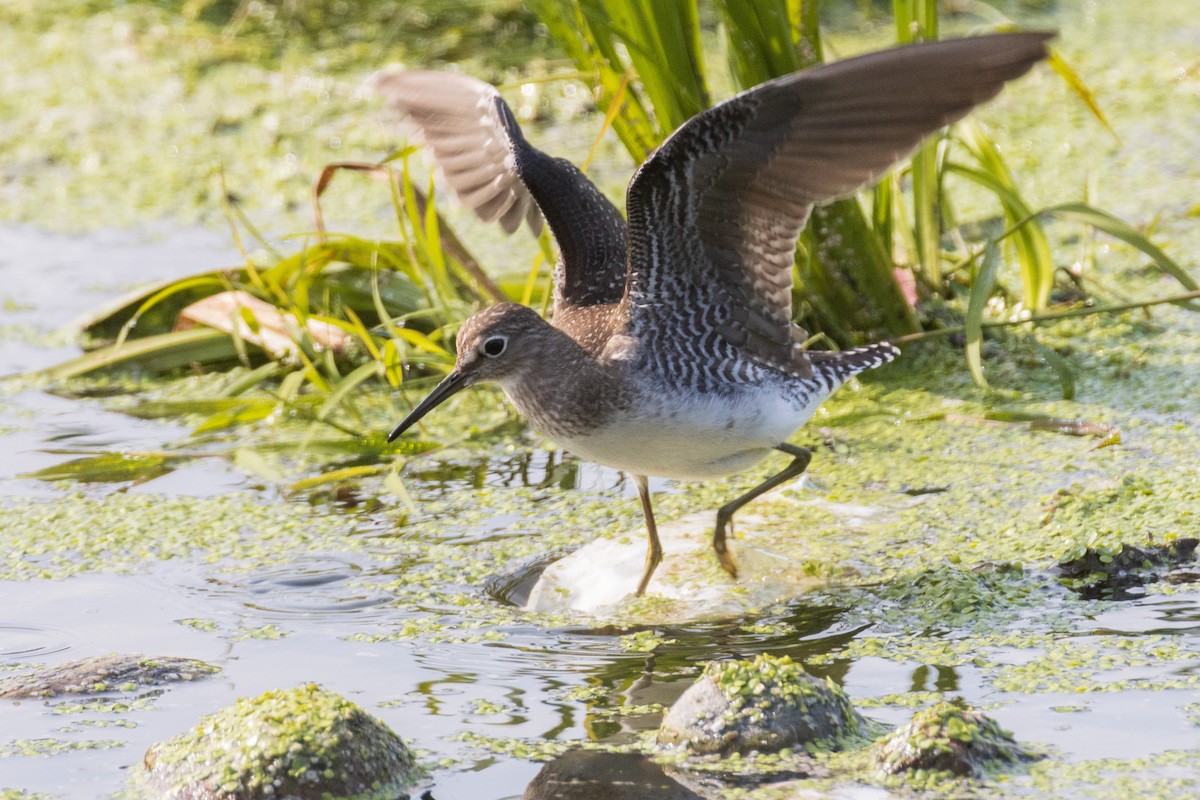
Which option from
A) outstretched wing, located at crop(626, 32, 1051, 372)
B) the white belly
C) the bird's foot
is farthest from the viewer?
the bird's foot

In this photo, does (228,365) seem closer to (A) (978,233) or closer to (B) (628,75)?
(B) (628,75)

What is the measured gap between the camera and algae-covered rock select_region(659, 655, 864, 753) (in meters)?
3.12

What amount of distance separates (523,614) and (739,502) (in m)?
0.68

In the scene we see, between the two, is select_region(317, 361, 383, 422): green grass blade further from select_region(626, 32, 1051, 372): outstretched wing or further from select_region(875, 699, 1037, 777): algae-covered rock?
select_region(875, 699, 1037, 777): algae-covered rock

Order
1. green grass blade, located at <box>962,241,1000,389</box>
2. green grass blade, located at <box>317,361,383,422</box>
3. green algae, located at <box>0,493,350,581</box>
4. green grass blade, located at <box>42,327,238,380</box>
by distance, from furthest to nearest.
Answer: green grass blade, located at <box>42,327,238,380</box>
green grass blade, located at <box>317,361,383,422</box>
green grass blade, located at <box>962,241,1000,389</box>
green algae, located at <box>0,493,350,581</box>

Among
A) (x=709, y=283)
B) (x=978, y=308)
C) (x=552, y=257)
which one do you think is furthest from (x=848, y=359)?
(x=552, y=257)

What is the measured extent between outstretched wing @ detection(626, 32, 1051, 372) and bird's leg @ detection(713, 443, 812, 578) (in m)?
0.32

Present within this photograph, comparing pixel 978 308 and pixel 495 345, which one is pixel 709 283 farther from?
pixel 978 308

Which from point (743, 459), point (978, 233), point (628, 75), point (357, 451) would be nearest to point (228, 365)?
point (357, 451)

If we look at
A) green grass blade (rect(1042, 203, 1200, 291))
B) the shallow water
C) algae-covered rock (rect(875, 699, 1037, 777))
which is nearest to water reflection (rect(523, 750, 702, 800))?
the shallow water

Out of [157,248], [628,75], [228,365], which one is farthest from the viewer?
[157,248]

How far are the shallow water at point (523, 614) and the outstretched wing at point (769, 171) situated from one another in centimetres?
75

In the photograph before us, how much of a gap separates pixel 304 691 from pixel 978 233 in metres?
4.27

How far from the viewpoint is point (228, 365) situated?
6.14m
